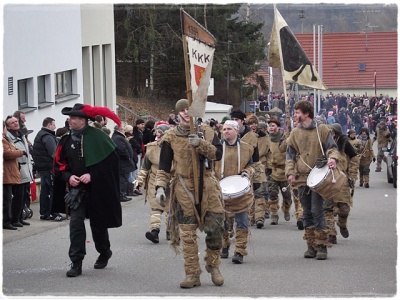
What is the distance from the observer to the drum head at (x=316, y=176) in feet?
35.0

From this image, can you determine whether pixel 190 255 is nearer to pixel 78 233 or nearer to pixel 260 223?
pixel 78 233

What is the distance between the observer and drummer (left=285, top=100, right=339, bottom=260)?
35.8ft

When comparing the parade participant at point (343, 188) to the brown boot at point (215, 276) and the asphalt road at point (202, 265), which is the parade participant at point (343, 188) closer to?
the asphalt road at point (202, 265)

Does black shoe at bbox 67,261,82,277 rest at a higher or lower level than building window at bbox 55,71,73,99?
lower

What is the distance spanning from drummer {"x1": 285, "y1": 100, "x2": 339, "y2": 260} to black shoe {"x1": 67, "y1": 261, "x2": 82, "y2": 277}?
2.58m

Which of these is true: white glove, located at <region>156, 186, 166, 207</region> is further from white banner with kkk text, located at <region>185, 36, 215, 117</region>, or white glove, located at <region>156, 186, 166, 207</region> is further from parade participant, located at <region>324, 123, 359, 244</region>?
parade participant, located at <region>324, 123, 359, 244</region>

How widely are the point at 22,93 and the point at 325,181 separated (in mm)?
12591

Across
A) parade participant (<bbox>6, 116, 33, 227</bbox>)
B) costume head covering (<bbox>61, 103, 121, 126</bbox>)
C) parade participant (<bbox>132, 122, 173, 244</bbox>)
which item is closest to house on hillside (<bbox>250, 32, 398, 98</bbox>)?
parade participant (<bbox>6, 116, 33, 227</bbox>)

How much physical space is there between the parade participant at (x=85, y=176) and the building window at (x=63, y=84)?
14837mm

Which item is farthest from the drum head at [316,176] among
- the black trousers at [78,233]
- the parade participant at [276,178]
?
the parade participant at [276,178]

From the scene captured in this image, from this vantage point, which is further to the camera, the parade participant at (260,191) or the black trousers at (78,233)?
the parade participant at (260,191)

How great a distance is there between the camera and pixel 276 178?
1554cm

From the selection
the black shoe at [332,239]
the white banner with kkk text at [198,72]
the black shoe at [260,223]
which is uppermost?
the white banner with kkk text at [198,72]

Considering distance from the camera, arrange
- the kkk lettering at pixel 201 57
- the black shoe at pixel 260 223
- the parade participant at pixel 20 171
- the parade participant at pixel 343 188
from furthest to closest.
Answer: the black shoe at pixel 260 223
the parade participant at pixel 20 171
the parade participant at pixel 343 188
the kkk lettering at pixel 201 57
